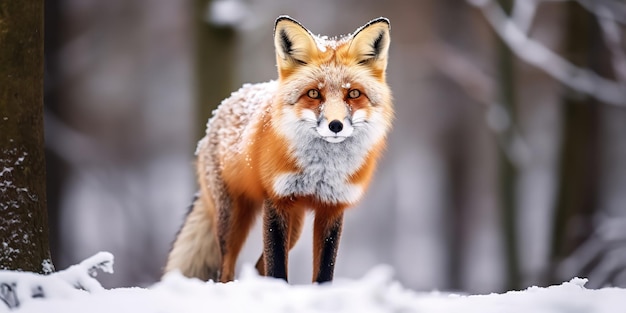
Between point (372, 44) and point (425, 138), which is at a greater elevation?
point (425, 138)

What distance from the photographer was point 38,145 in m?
3.88

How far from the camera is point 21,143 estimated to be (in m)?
3.76

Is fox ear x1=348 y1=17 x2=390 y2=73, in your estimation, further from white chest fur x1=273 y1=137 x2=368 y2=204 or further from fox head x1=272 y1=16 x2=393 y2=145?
white chest fur x1=273 y1=137 x2=368 y2=204

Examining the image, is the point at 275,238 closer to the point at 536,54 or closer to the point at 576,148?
the point at 536,54

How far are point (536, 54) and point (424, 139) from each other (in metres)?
5.66

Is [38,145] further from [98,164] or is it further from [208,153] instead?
[98,164]

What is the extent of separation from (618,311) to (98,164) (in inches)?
453

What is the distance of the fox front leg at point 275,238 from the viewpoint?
4.27m

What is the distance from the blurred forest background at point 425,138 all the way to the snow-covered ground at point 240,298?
6.98 m

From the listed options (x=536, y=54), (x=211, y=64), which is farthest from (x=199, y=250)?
(x=536, y=54)

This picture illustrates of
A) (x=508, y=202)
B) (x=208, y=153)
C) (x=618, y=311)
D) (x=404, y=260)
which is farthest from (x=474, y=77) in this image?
(x=618, y=311)

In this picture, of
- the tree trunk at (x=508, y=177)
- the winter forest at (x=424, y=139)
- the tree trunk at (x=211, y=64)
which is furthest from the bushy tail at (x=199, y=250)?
the tree trunk at (x=508, y=177)

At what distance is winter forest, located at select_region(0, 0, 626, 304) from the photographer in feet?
34.8

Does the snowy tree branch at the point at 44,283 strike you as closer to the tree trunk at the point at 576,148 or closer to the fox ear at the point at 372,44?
the fox ear at the point at 372,44
